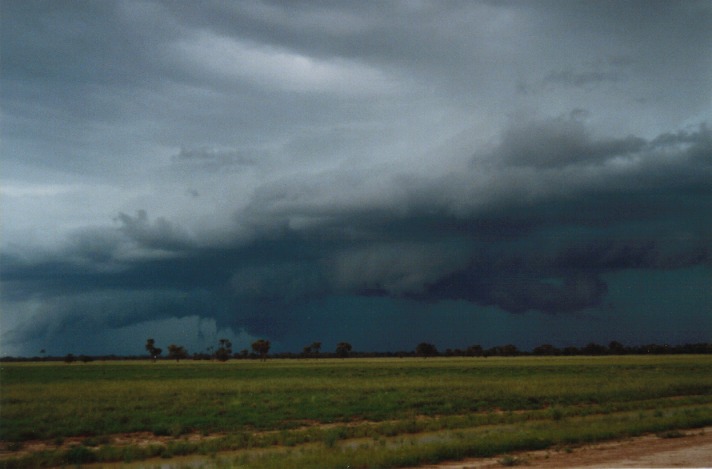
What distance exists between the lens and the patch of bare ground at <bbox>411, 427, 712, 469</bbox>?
20.2m

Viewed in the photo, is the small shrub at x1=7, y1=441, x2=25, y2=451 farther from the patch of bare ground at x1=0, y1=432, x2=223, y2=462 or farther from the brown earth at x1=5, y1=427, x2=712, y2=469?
the brown earth at x1=5, y1=427, x2=712, y2=469

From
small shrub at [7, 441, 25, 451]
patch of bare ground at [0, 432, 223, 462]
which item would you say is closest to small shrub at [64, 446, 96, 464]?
patch of bare ground at [0, 432, 223, 462]

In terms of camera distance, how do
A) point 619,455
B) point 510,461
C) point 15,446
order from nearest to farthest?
1. point 510,461
2. point 619,455
3. point 15,446

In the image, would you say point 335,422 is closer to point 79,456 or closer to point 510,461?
point 79,456

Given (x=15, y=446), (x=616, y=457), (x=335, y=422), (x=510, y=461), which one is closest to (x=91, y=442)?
(x=15, y=446)

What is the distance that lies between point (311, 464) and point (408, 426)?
13416 mm

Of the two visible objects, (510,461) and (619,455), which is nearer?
(510,461)

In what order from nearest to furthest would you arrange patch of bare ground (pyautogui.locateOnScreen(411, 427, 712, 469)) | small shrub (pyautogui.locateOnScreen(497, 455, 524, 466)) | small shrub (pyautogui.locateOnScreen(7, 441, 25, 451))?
1. patch of bare ground (pyautogui.locateOnScreen(411, 427, 712, 469))
2. small shrub (pyautogui.locateOnScreen(497, 455, 524, 466))
3. small shrub (pyautogui.locateOnScreen(7, 441, 25, 451))

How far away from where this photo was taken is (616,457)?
71.6ft

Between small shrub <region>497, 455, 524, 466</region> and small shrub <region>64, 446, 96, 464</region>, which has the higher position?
small shrub <region>497, 455, 524, 466</region>

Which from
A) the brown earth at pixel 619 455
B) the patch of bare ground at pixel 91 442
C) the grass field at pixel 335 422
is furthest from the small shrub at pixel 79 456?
the brown earth at pixel 619 455

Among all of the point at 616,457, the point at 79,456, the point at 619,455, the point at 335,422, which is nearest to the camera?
the point at 616,457

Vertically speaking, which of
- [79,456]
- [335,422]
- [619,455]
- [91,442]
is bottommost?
[335,422]

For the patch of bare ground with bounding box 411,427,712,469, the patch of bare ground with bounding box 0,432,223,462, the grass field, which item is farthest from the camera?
the patch of bare ground with bounding box 0,432,223,462
